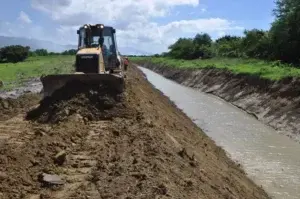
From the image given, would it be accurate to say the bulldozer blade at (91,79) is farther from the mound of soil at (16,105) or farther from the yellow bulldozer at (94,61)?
the mound of soil at (16,105)

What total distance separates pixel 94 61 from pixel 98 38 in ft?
5.13

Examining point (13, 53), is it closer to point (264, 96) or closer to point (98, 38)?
point (264, 96)

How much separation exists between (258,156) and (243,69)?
2301cm

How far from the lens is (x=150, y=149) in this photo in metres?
11.4

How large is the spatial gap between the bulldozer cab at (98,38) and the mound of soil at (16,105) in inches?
138

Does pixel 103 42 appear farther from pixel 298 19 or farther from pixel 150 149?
pixel 298 19

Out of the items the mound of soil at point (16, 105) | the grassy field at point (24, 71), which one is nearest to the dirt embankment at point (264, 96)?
the mound of soil at point (16, 105)

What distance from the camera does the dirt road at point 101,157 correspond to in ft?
28.7

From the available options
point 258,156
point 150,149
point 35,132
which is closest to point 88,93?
point 35,132

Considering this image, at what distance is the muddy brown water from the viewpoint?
14344 millimetres

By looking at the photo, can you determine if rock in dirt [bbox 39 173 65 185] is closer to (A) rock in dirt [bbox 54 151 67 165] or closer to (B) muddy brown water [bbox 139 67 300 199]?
(A) rock in dirt [bbox 54 151 67 165]

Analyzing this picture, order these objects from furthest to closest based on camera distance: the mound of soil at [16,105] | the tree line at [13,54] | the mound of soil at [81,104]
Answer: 1. the tree line at [13,54]
2. the mound of soil at [16,105]
3. the mound of soil at [81,104]

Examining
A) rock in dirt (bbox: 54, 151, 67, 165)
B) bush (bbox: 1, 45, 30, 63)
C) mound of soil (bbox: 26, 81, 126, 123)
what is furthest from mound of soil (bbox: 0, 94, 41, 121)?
bush (bbox: 1, 45, 30, 63)

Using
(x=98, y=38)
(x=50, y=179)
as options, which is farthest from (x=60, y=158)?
(x=98, y=38)
